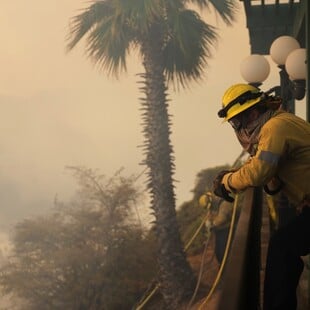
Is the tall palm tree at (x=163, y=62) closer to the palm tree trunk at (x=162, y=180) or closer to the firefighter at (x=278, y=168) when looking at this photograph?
the palm tree trunk at (x=162, y=180)

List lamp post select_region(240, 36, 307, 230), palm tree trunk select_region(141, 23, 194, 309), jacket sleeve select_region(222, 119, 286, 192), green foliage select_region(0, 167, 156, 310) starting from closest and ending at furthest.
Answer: jacket sleeve select_region(222, 119, 286, 192), lamp post select_region(240, 36, 307, 230), palm tree trunk select_region(141, 23, 194, 309), green foliage select_region(0, 167, 156, 310)

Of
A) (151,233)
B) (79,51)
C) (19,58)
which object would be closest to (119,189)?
(151,233)

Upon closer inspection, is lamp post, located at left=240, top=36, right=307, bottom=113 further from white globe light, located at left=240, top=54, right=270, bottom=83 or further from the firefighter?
the firefighter

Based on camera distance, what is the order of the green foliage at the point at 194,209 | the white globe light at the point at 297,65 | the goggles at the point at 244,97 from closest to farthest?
the goggles at the point at 244,97, the white globe light at the point at 297,65, the green foliage at the point at 194,209

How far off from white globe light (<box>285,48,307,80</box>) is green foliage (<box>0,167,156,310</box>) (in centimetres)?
1065

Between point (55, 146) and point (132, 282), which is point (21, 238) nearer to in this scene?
point (132, 282)

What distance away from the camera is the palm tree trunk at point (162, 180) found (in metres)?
11.7

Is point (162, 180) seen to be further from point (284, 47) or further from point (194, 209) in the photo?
point (284, 47)

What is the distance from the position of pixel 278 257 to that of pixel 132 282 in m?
12.5

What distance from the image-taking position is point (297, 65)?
4.23 meters

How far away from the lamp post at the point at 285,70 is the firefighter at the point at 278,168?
1826 millimetres

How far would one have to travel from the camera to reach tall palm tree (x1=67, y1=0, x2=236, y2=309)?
11.2 meters

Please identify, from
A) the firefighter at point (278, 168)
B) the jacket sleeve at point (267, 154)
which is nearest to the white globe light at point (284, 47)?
the firefighter at point (278, 168)

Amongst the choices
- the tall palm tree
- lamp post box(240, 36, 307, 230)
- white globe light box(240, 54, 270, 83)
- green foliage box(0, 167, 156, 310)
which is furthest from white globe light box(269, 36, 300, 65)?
green foliage box(0, 167, 156, 310)
